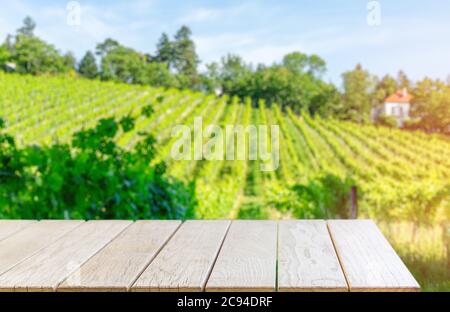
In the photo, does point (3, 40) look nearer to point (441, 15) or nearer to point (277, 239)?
point (441, 15)

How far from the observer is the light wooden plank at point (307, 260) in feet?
2.83

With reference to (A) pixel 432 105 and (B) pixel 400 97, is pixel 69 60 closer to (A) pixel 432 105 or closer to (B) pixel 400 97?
(B) pixel 400 97

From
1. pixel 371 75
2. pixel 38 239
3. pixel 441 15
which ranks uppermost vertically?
pixel 441 15

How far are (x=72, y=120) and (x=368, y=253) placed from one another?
5611 millimetres

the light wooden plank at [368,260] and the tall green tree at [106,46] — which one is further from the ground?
the tall green tree at [106,46]

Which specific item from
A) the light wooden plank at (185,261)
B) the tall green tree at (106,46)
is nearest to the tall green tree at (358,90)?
the tall green tree at (106,46)

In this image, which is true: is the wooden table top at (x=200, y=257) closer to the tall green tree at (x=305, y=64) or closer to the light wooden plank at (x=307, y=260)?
the light wooden plank at (x=307, y=260)

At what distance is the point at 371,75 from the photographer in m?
5.29

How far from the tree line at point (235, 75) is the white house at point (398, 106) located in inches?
2.1

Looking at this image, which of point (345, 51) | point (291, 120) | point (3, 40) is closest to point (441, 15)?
point (345, 51)

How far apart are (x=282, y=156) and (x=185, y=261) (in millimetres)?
6396

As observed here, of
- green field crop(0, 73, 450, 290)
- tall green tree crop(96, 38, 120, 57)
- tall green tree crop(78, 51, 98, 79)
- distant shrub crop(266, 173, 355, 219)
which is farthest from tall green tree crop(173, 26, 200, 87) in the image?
distant shrub crop(266, 173, 355, 219)

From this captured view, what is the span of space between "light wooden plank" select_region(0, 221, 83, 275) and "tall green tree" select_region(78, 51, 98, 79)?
3.66m

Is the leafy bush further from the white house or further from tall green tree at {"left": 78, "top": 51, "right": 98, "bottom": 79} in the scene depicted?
the white house
